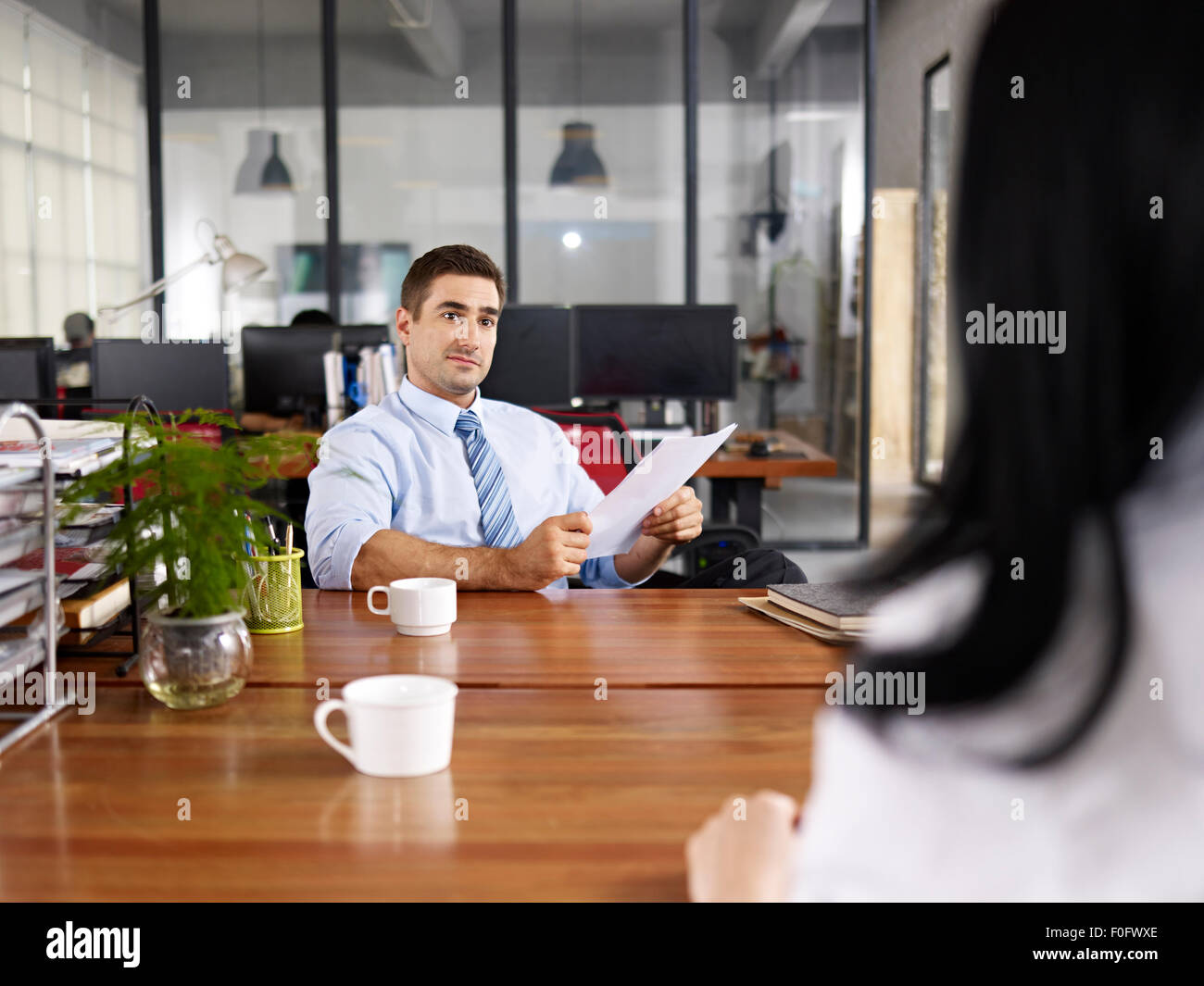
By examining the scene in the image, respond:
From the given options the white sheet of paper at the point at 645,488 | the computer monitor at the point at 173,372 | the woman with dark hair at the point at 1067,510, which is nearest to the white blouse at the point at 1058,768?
the woman with dark hair at the point at 1067,510

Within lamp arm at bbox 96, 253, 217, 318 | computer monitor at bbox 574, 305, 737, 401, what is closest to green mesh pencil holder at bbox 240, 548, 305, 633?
computer monitor at bbox 574, 305, 737, 401

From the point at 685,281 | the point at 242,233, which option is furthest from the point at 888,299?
the point at 242,233

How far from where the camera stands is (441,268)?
252cm

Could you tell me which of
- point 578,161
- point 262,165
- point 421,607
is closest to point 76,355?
point 262,165

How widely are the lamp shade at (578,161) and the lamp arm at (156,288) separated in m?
2.00

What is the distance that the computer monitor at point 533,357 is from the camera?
4.33 metres

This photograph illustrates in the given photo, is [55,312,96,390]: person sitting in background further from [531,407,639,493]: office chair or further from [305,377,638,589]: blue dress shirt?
[305,377,638,589]: blue dress shirt

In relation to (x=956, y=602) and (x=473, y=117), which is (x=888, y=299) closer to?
(x=473, y=117)

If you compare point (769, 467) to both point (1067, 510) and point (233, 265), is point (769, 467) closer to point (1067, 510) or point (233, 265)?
point (233, 265)

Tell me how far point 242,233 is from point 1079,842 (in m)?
6.14

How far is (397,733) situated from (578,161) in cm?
552

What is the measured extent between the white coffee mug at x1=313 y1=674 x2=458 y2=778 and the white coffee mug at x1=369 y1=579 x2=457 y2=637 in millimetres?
469

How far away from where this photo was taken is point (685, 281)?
6.05 metres

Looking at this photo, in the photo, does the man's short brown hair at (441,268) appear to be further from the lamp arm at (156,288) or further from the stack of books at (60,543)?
the lamp arm at (156,288)
